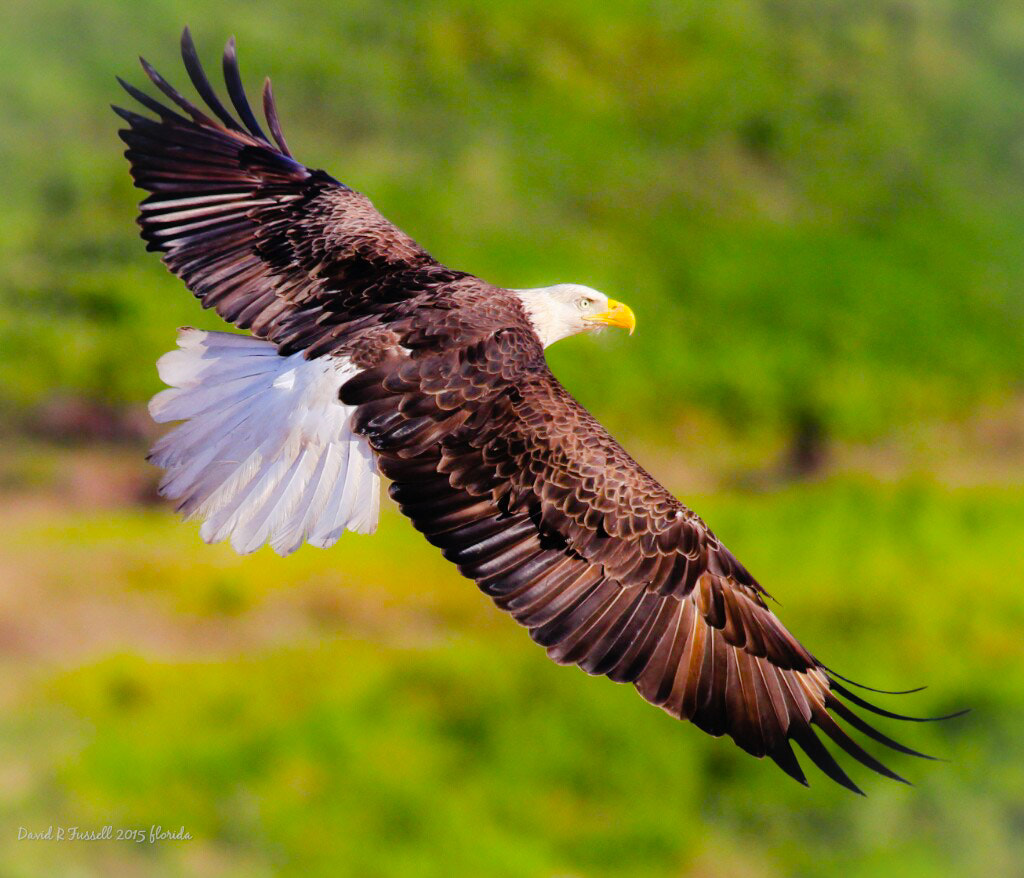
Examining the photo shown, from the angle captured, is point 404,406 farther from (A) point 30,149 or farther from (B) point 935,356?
(B) point 935,356

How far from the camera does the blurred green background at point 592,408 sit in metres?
26.2

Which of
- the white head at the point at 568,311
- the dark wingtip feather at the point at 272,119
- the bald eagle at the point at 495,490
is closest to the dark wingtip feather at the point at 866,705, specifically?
the bald eagle at the point at 495,490

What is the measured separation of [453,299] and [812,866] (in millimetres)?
21944

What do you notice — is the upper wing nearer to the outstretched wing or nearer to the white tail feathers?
the white tail feathers

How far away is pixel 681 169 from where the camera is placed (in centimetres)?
3306

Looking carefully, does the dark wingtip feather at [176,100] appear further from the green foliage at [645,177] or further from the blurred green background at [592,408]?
the green foliage at [645,177]

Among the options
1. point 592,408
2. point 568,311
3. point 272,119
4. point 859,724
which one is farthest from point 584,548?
point 592,408

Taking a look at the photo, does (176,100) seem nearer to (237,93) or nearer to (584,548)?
(237,93)

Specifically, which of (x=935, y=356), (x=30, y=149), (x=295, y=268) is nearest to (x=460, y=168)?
(x=30, y=149)

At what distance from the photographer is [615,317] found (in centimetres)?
774

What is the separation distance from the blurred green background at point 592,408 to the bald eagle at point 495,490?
17.2m

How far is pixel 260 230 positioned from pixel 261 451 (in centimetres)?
145

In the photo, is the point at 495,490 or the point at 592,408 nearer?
the point at 495,490

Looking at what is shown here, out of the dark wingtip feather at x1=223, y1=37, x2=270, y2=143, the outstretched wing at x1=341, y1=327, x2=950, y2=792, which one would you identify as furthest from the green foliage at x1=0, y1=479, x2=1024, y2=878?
the outstretched wing at x1=341, y1=327, x2=950, y2=792
